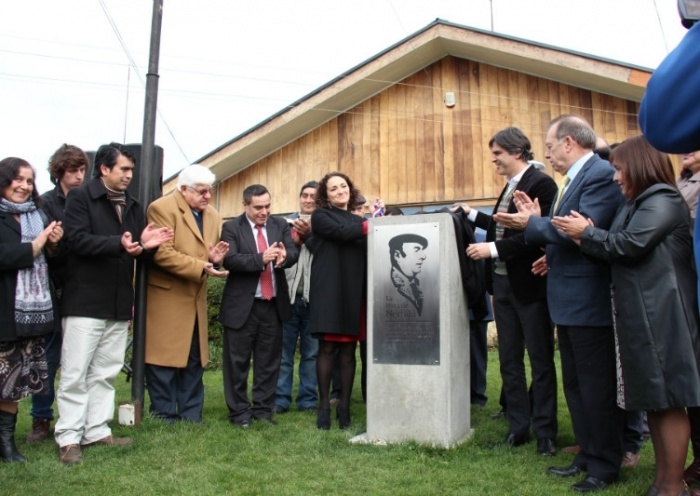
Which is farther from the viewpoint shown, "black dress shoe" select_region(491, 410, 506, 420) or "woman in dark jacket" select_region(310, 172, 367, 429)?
"black dress shoe" select_region(491, 410, 506, 420)

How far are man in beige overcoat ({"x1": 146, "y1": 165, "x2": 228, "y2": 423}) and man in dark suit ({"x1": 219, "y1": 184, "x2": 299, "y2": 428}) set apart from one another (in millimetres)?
198

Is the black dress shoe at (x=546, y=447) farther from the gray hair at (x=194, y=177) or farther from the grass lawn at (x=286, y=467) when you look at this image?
the gray hair at (x=194, y=177)

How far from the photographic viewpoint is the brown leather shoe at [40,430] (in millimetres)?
5525

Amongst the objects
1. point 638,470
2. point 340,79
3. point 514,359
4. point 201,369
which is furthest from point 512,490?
point 340,79

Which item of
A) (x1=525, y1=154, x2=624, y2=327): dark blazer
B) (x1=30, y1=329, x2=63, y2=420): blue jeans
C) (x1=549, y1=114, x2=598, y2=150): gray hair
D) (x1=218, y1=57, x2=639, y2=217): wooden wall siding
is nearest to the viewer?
(x1=525, y1=154, x2=624, y2=327): dark blazer

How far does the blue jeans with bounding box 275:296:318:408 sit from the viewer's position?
6988 millimetres

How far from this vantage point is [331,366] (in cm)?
598

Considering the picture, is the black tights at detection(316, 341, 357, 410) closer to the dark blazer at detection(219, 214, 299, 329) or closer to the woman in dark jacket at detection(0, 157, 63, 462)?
the dark blazer at detection(219, 214, 299, 329)

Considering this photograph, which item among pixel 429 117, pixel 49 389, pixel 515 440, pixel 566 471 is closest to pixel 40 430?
pixel 49 389

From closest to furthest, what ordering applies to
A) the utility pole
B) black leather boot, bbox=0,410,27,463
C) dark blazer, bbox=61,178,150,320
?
black leather boot, bbox=0,410,27,463
dark blazer, bbox=61,178,150,320
the utility pole

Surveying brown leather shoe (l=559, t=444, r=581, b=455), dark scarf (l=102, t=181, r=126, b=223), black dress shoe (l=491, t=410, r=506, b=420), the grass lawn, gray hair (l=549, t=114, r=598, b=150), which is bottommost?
the grass lawn

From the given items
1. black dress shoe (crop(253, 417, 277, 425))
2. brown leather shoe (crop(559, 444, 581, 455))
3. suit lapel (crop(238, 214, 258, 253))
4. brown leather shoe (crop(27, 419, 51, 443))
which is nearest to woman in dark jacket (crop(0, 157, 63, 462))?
brown leather shoe (crop(27, 419, 51, 443))

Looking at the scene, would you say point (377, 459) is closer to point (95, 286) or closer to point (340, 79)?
point (95, 286)

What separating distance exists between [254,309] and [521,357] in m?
2.43
